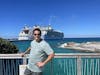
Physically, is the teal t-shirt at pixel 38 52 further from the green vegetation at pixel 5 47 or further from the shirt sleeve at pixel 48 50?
the green vegetation at pixel 5 47

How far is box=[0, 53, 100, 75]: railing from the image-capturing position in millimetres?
6859

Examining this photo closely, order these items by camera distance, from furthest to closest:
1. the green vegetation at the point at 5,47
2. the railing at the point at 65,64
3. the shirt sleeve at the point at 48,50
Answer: the green vegetation at the point at 5,47 < the railing at the point at 65,64 < the shirt sleeve at the point at 48,50

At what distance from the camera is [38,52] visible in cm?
548

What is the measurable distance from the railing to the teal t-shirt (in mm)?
1279

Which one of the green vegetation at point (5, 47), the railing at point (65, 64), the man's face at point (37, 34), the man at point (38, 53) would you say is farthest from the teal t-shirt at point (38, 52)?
the green vegetation at point (5, 47)

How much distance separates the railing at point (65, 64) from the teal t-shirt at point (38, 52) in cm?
128

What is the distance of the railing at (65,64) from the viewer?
270 inches

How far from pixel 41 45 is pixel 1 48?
3.12 meters

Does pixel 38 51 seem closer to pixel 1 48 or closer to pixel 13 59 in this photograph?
pixel 13 59

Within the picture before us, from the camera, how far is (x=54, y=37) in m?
129

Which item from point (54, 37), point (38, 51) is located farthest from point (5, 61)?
point (54, 37)

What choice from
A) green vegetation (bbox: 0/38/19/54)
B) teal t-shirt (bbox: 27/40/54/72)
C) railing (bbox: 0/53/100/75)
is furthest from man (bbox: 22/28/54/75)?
green vegetation (bbox: 0/38/19/54)

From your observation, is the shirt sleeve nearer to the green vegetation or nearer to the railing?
the railing

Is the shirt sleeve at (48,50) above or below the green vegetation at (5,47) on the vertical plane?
above
